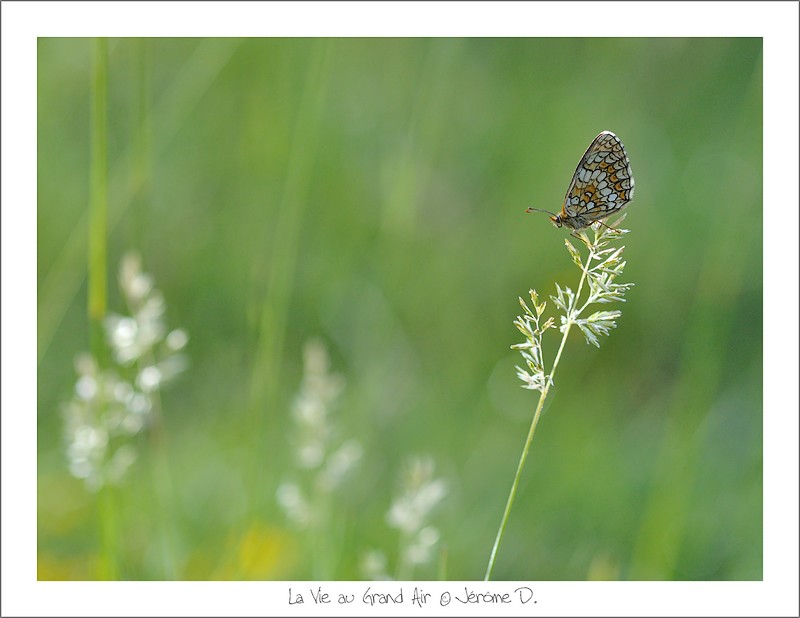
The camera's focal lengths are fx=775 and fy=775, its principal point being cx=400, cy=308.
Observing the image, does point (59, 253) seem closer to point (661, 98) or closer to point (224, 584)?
point (224, 584)

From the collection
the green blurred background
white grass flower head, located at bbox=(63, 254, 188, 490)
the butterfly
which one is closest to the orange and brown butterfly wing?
the butterfly

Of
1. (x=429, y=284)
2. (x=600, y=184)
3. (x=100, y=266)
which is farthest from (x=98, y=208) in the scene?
(x=429, y=284)

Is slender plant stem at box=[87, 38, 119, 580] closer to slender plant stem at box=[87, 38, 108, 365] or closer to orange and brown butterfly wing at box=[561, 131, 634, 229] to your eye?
slender plant stem at box=[87, 38, 108, 365]

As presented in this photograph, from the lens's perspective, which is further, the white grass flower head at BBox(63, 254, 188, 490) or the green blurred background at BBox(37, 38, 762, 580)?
the green blurred background at BBox(37, 38, 762, 580)

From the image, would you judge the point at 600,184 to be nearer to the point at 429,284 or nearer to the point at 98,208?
the point at 98,208

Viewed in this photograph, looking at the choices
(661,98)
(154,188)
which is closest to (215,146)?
(154,188)
